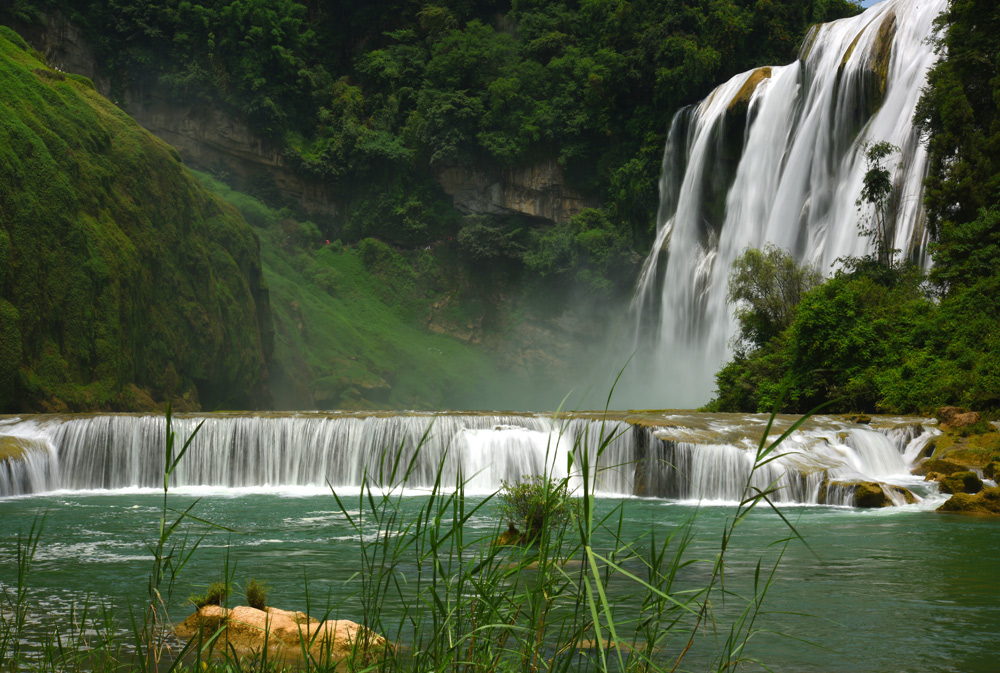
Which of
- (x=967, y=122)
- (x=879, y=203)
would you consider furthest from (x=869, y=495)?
(x=879, y=203)

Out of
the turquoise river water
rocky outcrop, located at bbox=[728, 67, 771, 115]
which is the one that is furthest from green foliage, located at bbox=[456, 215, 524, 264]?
the turquoise river water

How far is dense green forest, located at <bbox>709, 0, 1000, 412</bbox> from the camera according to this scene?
1827cm

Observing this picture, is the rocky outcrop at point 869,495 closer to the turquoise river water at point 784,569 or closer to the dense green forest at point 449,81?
the turquoise river water at point 784,569

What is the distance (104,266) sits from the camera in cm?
2716

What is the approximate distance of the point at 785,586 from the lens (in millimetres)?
7871

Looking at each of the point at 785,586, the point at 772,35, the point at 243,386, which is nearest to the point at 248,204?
the point at 243,386

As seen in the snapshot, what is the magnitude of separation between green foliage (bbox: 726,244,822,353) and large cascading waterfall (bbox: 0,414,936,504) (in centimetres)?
647

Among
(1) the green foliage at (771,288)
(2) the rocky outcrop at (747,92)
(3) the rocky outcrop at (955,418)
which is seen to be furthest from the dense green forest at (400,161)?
(3) the rocky outcrop at (955,418)

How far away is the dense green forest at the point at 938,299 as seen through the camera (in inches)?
719

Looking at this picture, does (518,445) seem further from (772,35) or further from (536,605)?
(772,35)

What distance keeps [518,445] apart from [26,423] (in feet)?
36.3

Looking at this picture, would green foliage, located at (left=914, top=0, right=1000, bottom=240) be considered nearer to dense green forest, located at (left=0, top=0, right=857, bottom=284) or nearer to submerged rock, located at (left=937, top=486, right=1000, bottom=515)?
submerged rock, located at (left=937, top=486, right=1000, bottom=515)

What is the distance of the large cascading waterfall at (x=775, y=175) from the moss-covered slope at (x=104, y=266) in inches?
713

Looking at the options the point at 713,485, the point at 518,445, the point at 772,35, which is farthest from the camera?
the point at 772,35
